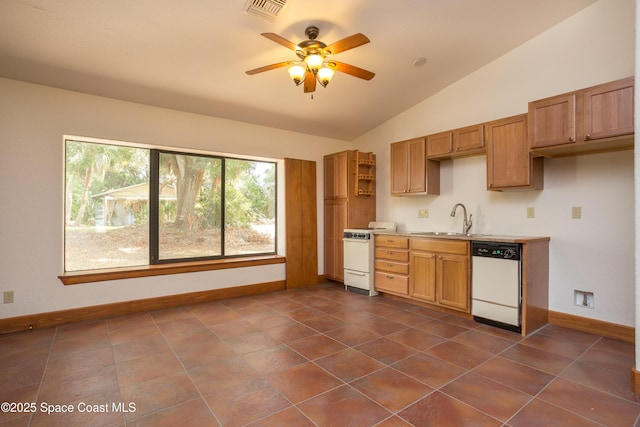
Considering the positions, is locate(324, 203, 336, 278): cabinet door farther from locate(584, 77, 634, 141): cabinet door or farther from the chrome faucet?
locate(584, 77, 634, 141): cabinet door

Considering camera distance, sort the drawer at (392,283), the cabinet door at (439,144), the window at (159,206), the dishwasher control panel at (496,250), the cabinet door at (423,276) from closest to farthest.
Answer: the dishwasher control panel at (496,250) < the window at (159,206) < the cabinet door at (423,276) < the cabinet door at (439,144) < the drawer at (392,283)

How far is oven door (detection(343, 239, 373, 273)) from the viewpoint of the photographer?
15.1ft

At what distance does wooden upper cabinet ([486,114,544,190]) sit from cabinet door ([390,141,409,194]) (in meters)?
1.17

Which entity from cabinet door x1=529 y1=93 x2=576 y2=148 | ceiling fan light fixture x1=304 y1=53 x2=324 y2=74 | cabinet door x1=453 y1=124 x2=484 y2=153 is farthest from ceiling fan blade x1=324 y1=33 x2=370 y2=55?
cabinet door x1=453 y1=124 x2=484 y2=153

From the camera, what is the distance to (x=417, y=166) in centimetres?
439

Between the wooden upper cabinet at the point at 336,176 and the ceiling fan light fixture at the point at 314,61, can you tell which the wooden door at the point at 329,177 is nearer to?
the wooden upper cabinet at the point at 336,176

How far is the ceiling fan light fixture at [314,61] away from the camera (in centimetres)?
262

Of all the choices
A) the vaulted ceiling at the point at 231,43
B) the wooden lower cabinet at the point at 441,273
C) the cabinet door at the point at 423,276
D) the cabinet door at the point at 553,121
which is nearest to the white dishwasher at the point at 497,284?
the wooden lower cabinet at the point at 441,273

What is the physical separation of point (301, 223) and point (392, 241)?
1602mm

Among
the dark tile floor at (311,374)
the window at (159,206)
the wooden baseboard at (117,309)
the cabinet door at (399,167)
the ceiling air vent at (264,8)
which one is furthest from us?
the cabinet door at (399,167)

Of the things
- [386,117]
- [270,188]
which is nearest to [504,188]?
[386,117]

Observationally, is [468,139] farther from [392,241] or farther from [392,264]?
[392,264]

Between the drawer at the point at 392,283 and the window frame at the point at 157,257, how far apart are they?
1564mm

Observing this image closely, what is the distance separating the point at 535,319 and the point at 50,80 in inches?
221
